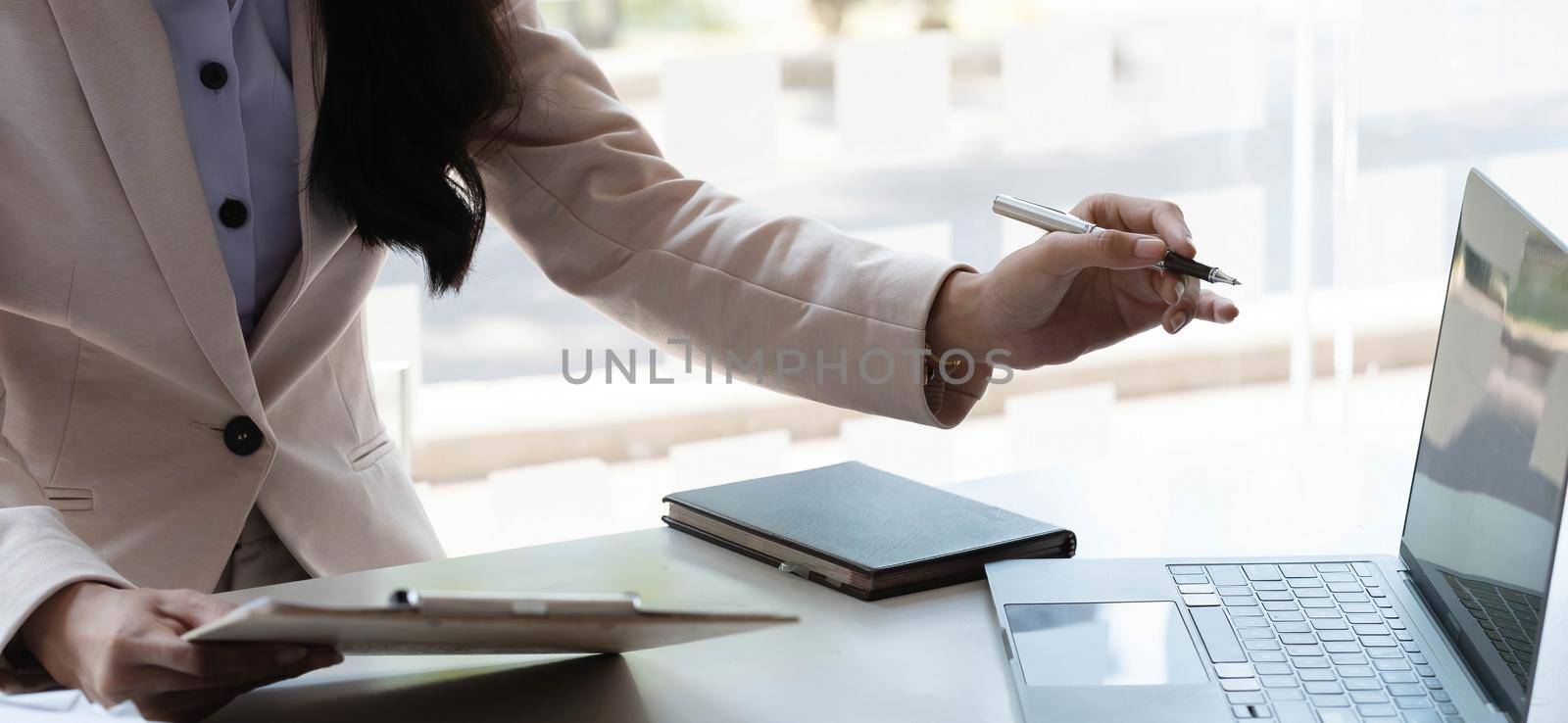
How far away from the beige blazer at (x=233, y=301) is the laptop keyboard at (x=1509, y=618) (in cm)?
40

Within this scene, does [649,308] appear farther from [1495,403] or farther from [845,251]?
[1495,403]

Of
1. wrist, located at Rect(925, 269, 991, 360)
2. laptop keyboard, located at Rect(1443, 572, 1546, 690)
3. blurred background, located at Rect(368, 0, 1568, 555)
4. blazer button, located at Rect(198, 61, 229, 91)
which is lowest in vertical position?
blurred background, located at Rect(368, 0, 1568, 555)

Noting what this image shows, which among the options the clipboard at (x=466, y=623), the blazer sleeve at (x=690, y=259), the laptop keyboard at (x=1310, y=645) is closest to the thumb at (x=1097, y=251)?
the blazer sleeve at (x=690, y=259)

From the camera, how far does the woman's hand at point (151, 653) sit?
0.73 m

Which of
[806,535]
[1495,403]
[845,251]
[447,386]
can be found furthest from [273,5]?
[447,386]

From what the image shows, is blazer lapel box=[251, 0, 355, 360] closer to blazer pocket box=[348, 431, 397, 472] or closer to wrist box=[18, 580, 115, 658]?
blazer pocket box=[348, 431, 397, 472]

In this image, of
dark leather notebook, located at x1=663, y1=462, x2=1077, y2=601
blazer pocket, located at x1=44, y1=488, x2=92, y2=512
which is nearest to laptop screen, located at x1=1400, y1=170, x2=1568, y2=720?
dark leather notebook, located at x1=663, y1=462, x2=1077, y2=601

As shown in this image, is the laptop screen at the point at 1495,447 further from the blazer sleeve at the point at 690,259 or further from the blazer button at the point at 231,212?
the blazer button at the point at 231,212

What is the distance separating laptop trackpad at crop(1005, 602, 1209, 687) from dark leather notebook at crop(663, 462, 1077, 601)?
0.08 m

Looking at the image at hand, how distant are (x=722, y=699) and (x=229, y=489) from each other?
1.65ft

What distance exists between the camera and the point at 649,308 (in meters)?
1.20

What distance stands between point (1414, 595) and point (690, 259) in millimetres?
579

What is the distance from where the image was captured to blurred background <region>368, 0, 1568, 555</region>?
2.68 metres

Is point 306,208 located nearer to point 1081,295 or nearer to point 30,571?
point 30,571
